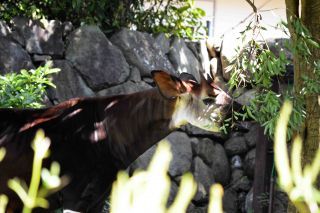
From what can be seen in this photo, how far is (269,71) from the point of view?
3760mm

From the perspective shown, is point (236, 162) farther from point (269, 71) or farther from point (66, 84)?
point (269, 71)

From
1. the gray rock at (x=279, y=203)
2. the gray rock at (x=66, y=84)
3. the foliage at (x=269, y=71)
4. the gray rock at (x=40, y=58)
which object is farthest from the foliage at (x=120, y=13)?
the foliage at (x=269, y=71)

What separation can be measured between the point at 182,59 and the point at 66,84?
145 cm

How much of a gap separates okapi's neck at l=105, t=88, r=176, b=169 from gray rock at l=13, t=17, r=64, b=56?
2652 mm

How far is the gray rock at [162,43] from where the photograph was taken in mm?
7223

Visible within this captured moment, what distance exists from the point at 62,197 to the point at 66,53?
309 centimetres

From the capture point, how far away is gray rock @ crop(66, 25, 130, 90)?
21.9 feet

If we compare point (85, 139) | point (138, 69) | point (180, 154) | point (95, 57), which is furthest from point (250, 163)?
point (85, 139)

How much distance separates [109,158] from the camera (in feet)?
12.7

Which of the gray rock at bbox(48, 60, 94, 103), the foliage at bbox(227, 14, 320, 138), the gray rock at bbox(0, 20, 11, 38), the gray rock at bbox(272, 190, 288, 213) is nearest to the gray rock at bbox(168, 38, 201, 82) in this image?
the gray rock at bbox(48, 60, 94, 103)

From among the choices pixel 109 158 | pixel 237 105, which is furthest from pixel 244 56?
pixel 109 158

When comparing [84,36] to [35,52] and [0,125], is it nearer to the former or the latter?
[35,52]

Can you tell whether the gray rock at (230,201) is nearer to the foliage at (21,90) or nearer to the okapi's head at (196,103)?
the foliage at (21,90)

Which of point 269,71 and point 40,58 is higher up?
point 269,71
